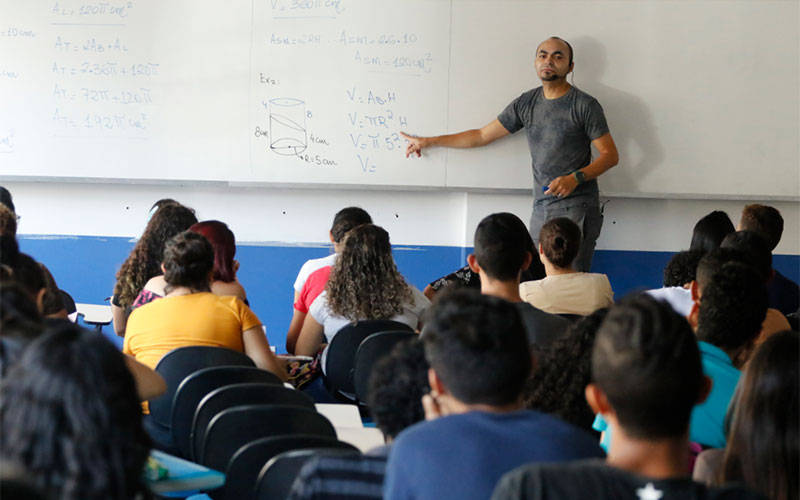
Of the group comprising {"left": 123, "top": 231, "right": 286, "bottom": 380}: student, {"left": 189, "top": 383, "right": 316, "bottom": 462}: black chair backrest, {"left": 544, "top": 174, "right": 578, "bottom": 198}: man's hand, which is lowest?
{"left": 189, "top": 383, "right": 316, "bottom": 462}: black chair backrest

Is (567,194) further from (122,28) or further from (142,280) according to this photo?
(122,28)

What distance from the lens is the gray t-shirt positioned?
4.91 m

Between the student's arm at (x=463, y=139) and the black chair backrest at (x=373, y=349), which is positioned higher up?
the student's arm at (x=463, y=139)

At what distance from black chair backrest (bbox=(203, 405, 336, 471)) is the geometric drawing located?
3163 mm

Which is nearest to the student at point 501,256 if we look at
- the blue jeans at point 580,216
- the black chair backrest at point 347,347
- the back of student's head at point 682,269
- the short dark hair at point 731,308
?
the black chair backrest at point 347,347

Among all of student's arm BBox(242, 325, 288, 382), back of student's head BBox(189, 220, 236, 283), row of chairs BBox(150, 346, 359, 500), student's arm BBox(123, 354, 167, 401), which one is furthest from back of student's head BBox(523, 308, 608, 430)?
back of student's head BBox(189, 220, 236, 283)

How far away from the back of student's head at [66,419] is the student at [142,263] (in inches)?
97.3

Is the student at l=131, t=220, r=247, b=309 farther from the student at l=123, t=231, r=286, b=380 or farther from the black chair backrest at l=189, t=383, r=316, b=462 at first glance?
the black chair backrest at l=189, t=383, r=316, b=462

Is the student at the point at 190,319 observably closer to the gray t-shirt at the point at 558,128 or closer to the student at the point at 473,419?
the student at the point at 473,419

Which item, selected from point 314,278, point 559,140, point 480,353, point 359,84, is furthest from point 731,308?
point 359,84

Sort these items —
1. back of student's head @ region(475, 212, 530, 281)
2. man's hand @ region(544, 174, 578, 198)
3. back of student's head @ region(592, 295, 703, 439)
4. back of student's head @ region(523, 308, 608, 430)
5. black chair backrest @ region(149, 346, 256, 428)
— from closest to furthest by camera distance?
back of student's head @ region(592, 295, 703, 439) < back of student's head @ region(523, 308, 608, 430) < black chair backrest @ region(149, 346, 256, 428) < back of student's head @ region(475, 212, 530, 281) < man's hand @ region(544, 174, 578, 198)

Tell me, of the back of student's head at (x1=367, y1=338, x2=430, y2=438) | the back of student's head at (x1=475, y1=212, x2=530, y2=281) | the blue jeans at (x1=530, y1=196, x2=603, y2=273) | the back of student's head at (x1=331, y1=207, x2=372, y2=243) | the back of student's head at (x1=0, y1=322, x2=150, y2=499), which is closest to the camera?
the back of student's head at (x1=0, y1=322, x2=150, y2=499)

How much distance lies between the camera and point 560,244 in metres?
3.35

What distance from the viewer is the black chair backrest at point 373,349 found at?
3.00 m
